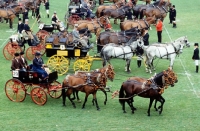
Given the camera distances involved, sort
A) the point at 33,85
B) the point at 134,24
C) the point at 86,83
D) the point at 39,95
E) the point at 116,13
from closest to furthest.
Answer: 1. the point at 86,83
2. the point at 39,95
3. the point at 33,85
4. the point at 134,24
5. the point at 116,13

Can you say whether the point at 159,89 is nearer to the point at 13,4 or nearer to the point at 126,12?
the point at 126,12

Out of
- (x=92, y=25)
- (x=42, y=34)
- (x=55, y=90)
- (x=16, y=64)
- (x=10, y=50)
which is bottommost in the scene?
(x=55, y=90)

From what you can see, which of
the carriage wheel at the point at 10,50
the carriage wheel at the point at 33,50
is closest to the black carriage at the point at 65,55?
the carriage wheel at the point at 33,50

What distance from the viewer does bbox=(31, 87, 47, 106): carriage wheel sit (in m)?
15.1

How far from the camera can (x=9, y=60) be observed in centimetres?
2020

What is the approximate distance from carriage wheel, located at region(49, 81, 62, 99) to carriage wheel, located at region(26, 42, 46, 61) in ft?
13.9

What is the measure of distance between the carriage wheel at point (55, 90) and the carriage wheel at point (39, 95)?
31 centimetres

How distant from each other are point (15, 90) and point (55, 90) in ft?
4.35

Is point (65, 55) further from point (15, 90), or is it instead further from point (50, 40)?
point (15, 90)

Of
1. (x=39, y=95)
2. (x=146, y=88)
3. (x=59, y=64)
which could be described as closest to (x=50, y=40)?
(x=59, y=64)

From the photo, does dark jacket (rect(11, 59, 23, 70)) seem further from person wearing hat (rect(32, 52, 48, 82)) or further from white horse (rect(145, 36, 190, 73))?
white horse (rect(145, 36, 190, 73))

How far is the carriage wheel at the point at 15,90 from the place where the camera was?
15.3 m

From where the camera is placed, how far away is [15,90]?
608 inches

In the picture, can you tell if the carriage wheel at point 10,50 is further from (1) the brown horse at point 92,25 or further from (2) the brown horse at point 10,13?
(2) the brown horse at point 10,13
